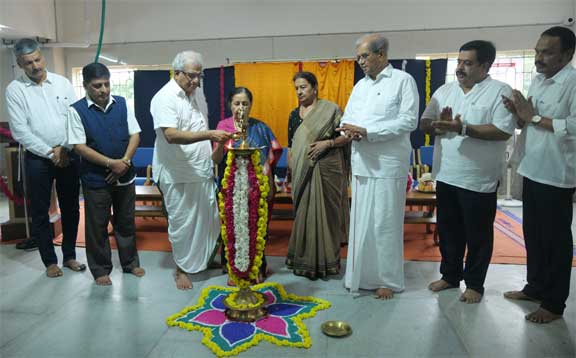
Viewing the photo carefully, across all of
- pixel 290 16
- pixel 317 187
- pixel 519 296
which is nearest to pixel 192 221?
pixel 317 187

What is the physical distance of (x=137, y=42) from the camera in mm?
6914

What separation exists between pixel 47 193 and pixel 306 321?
7.56ft

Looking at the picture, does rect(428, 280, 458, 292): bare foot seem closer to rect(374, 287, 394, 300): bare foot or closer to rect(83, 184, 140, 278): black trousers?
rect(374, 287, 394, 300): bare foot

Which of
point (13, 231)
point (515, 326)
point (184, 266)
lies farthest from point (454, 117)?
point (13, 231)

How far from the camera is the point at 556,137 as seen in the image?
7.76ft

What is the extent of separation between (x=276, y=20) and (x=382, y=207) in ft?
15.2

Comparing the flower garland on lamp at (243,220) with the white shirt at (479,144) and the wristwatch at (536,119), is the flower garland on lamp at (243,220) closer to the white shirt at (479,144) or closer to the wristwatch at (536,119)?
the white shirt at (479,144)

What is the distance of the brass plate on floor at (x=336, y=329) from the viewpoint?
230 centimetres

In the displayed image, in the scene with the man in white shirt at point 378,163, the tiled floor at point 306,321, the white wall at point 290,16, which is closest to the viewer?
the tiled floor at point 306,321

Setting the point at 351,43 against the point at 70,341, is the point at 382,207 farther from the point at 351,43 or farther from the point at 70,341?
the point at 351,43

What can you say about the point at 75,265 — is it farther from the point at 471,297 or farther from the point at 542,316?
the point at 542,316

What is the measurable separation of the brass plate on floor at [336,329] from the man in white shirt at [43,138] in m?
2.16

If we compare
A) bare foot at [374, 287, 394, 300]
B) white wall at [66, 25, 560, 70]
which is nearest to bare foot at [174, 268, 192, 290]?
bare foot at [374, 287, 394, 300]

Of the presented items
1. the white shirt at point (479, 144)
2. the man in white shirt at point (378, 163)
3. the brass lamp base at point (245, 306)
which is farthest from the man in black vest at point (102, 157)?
the white shirt at point (479, 144)
